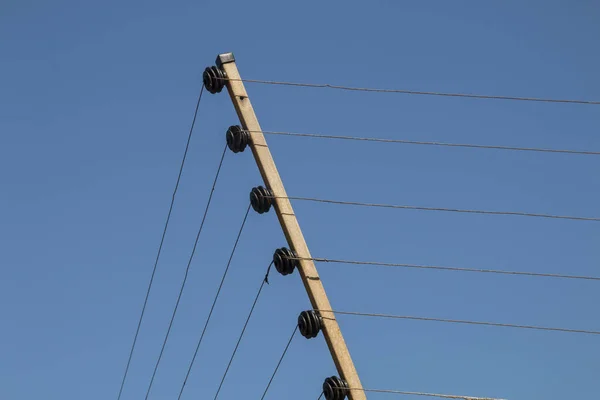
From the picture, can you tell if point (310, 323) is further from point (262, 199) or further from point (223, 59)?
point (223, 59)

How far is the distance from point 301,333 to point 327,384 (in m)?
0.66

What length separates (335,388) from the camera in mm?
Answer: 11094

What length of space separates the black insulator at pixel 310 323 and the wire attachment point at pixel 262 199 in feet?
4.17

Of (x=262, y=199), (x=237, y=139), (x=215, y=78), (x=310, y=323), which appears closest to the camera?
(x=310, y=323)

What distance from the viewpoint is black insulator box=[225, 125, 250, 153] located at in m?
12.1

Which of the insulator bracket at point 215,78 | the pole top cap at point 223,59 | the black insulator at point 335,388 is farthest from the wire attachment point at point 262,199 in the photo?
the black insulator at point 335,388

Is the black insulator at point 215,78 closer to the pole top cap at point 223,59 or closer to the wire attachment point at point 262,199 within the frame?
the pole top cap at point 223,59

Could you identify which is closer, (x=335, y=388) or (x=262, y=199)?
(x=335, y=388)

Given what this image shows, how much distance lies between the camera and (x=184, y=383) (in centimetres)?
1502

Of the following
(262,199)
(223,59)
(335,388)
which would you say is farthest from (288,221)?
(223,59)

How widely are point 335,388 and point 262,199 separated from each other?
2252 mm

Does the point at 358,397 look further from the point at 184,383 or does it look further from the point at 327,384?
the point at 184,383

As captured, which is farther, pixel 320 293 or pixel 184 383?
pixel 184 383

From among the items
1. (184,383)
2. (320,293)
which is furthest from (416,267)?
(184,383)
